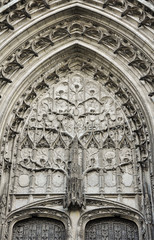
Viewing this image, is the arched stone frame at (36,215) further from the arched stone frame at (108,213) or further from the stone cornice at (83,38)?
the stone cornice at (83,38)

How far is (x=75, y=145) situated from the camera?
12.2 meters

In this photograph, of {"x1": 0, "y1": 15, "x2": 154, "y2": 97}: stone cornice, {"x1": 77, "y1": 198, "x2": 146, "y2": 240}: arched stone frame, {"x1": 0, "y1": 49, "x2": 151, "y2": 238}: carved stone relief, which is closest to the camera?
{"x1": 77, "y1": 198, "x2": 146, "y2": 240}: arched stone frame

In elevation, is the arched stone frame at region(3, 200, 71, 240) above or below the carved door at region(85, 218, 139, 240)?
above

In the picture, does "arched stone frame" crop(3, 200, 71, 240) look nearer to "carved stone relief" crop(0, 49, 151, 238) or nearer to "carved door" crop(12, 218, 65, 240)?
"carved door" crop(12, 218, 65, 240)

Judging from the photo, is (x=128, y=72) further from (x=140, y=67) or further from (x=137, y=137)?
(x=137, y=137)

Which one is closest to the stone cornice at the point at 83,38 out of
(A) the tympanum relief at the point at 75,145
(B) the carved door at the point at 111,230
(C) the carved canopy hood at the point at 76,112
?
(C) the carved canopy hood at the point at 76,112

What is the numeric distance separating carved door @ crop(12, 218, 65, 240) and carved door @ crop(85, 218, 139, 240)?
826 mm

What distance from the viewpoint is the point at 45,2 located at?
1291 cm

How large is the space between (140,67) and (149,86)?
77 centimetres

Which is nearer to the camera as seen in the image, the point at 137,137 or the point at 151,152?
the point at 151,152

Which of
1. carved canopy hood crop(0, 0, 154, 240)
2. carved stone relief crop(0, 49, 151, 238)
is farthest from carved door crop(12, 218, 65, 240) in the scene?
carved stone relief crop(0, 49, 151, 238)

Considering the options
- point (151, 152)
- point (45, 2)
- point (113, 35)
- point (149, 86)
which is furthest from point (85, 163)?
point (45, 2)

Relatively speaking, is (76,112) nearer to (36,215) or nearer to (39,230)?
(36,215)

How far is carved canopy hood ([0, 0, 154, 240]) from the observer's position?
443 inches
